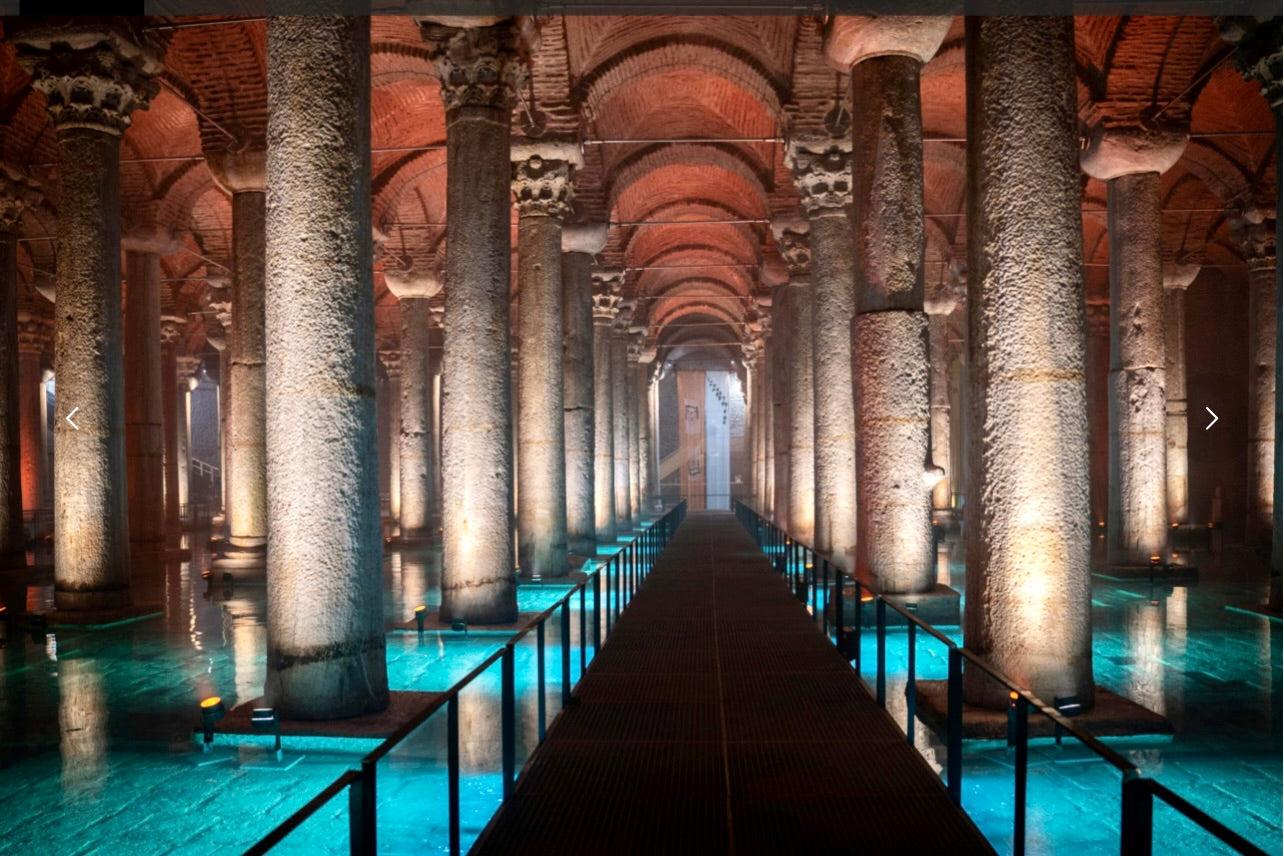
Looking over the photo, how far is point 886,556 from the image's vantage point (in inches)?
371

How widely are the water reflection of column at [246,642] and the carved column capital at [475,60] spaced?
17.5ft

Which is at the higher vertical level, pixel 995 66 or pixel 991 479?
pixel 995 66

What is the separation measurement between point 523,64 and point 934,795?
7749mm

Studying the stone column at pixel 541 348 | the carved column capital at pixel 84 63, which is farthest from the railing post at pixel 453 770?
the carved column capital at pixel 84 63

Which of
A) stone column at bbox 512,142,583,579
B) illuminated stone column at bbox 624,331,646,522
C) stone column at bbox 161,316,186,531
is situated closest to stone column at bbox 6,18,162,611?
stone column at bbox 512,142,583,579

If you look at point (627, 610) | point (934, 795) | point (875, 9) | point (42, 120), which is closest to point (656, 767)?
point (934, 795)

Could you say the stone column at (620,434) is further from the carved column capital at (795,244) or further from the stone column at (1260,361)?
the stone column at (1260,361)

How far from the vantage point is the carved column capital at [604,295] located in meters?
21.8

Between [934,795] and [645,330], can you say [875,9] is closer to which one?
[934,795]

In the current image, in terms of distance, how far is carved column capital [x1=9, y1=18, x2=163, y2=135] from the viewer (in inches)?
412

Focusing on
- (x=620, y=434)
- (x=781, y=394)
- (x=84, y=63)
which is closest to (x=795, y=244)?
(x=781, y=394)

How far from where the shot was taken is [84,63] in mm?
10617

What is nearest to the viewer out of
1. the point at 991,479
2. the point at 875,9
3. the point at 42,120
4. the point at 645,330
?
the point at 991,479

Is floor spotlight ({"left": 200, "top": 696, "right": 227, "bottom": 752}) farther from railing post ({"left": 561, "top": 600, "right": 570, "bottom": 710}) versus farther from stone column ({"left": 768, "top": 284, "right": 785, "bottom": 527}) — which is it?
stone column ({"left": 768, "top": 284, "right": 785, "bottom": 527})
